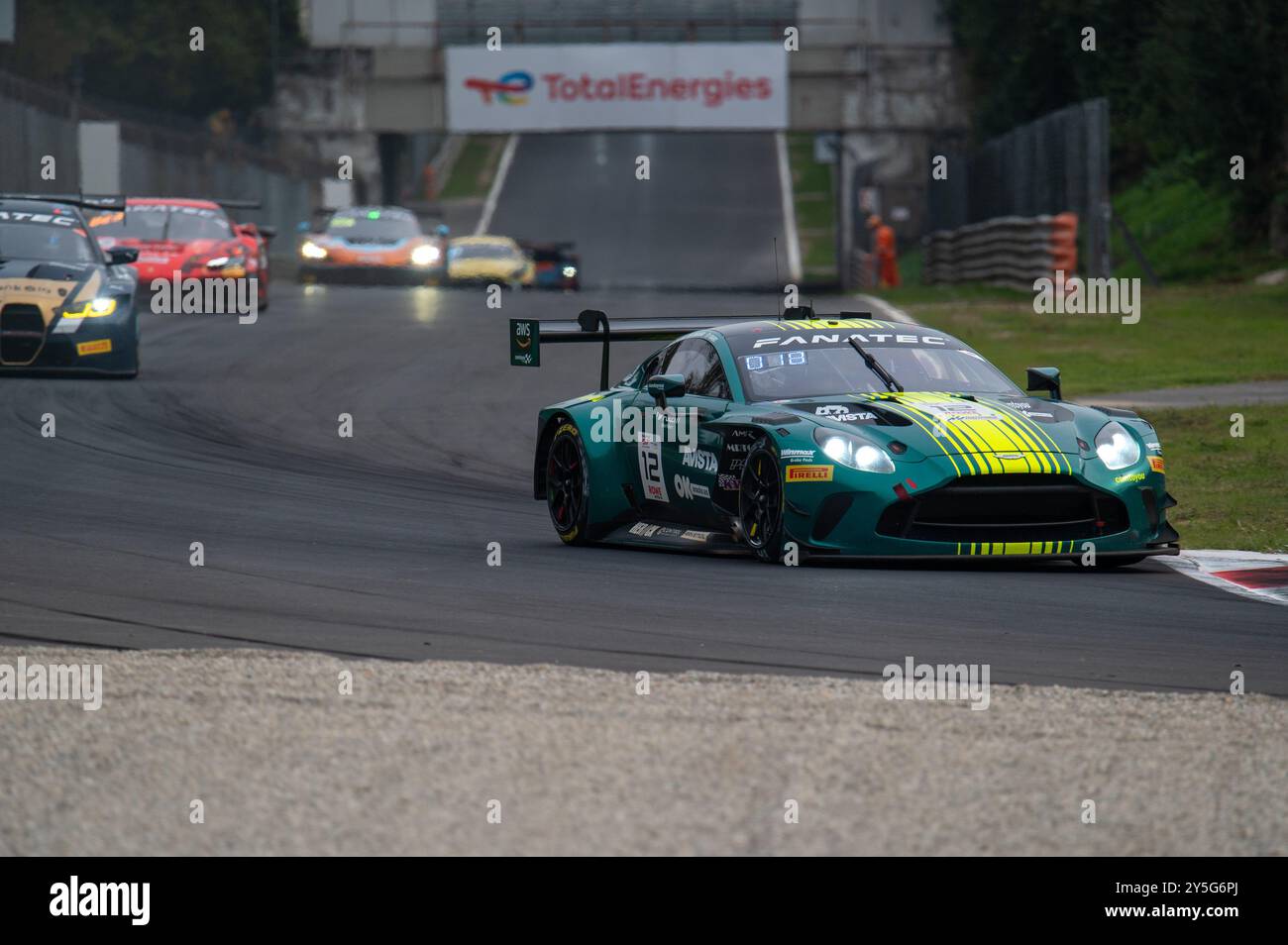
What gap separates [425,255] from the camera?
35438mm

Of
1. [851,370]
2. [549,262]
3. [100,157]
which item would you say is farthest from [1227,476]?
[549,262]

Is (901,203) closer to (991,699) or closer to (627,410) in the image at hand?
(627,410)

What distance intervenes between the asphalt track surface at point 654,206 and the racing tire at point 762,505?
40.3 metres

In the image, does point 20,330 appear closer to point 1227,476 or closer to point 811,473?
point 1227,476

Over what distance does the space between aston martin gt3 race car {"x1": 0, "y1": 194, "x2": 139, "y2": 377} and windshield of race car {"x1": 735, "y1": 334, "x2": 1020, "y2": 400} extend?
30.3 ft

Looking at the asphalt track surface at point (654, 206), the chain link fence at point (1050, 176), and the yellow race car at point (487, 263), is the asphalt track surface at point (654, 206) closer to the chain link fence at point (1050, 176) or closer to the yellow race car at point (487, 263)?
the chain link fence at point (1050, 176)

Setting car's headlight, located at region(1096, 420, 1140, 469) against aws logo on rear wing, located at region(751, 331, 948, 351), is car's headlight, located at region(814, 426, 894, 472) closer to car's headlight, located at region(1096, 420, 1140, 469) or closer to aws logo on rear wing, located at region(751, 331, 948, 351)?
car's headlight, located at region(1096, 420, 1140, 469)

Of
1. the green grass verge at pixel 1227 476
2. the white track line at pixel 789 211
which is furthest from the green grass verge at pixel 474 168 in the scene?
the green grass verge at pixel 1227 476

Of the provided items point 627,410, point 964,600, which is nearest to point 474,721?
point 964,600

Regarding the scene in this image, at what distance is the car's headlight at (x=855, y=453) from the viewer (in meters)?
9.34

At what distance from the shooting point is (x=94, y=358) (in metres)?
18.5

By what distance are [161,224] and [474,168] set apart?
5075cm

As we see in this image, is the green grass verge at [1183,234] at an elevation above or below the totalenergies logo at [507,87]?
below

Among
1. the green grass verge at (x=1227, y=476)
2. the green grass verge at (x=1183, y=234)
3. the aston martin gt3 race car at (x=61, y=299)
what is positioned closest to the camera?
the green grass verge at (x=1227, y=476)
